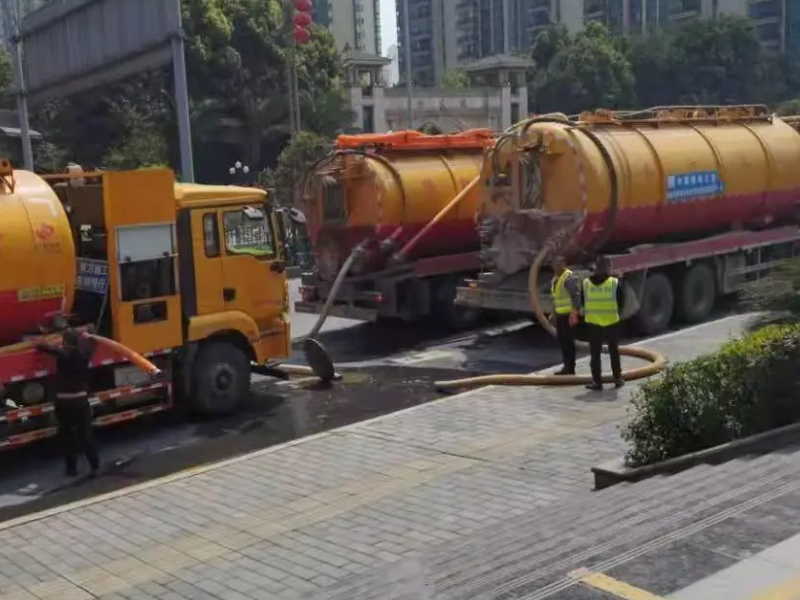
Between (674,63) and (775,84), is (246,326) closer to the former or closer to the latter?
(674,63)

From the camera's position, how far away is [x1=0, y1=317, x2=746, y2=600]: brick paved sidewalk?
252 inches

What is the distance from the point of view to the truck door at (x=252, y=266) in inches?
448

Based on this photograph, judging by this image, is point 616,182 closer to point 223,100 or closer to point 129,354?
point 129,354

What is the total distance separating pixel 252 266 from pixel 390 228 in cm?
452

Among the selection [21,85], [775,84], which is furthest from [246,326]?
[775,84]

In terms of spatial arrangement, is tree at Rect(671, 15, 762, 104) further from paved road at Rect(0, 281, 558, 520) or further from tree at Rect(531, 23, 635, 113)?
paved road at Rect(0, 281, 558, 520)

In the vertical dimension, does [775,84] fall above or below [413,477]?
above

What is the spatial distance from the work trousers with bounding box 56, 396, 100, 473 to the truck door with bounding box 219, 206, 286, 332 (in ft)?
8.32

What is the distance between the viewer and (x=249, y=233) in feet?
38.4

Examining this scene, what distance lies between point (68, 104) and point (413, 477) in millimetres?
39619

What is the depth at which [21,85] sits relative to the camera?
20703 millimetres

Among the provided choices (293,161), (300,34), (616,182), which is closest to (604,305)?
(616,182)

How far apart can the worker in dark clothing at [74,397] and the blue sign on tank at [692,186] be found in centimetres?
925

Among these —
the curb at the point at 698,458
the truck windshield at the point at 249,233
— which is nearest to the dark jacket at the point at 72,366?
the truck windshield at the point at 249,233
